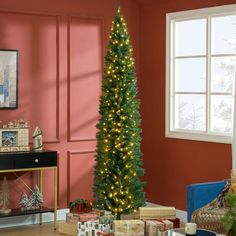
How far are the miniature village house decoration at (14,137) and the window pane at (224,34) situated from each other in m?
2.25

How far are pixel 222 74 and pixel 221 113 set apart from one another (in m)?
0.42

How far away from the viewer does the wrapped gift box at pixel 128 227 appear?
474cm

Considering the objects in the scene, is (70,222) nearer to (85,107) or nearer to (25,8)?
(85,107)

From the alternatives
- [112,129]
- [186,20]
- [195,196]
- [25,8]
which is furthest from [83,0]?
[195,196]

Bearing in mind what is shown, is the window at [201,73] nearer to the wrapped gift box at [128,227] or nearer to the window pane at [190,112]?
the window pane at [190,112]

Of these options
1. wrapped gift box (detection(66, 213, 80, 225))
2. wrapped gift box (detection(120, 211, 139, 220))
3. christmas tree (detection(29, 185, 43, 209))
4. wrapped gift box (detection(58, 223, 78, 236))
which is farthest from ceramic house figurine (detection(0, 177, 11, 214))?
wrapped gift box (detection(120, 211, 139, 220))

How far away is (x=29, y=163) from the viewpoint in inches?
263

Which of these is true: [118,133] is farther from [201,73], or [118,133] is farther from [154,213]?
[154,213]

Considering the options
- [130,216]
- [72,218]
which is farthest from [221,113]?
[72,218]

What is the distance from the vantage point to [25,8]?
698 cm

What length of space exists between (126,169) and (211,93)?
1.26m

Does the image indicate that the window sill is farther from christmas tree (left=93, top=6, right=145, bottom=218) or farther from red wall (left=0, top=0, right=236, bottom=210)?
christmas tree (left=93, top=6, right=145, bottom=218)

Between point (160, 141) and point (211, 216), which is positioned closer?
point (211, 216)

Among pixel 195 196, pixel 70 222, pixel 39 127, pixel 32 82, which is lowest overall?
pixel 70 222
